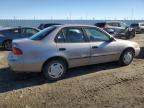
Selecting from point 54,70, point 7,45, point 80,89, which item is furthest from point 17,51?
point 7,45

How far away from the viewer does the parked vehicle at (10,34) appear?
51.4 ft

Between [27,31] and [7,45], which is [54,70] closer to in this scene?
[7,45]

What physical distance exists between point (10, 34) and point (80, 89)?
10118 mm

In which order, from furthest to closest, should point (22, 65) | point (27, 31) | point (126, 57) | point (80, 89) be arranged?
point (27, 31), point (126, 57), point (22, 65), point (80, 89)

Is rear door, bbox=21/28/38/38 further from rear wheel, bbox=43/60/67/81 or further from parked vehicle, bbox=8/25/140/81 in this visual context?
rear wheel, bbox=43/60/67/81

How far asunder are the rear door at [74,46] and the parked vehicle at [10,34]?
8.15m

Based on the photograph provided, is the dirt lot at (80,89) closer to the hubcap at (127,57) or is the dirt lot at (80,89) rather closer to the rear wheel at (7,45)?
the hubcap at (127,57)

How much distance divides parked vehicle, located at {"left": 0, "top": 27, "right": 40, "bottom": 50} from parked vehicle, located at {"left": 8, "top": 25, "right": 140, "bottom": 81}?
7.95 metres

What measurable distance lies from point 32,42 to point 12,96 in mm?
1763

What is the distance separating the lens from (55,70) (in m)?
7.69

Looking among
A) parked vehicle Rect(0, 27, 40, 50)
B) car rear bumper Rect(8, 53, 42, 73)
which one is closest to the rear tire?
car rear bumper Rect(8, 53, 42, 73)

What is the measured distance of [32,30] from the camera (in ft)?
53.2

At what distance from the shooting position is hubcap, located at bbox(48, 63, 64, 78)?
300 inches

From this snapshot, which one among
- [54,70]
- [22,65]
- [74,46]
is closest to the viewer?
[22,65]
